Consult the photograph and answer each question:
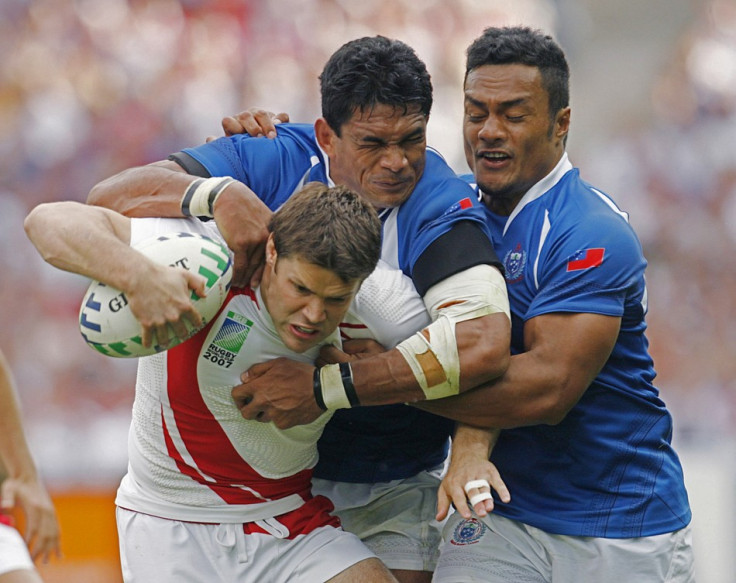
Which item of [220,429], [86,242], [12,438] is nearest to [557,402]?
[220,429]

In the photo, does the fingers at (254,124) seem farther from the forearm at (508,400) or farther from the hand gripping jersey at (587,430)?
the forearm at (508,400)

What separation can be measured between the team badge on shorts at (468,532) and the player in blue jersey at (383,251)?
0.16m

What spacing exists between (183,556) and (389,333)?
3.34ft

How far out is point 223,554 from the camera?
144 inches

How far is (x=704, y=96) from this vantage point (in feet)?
31.7

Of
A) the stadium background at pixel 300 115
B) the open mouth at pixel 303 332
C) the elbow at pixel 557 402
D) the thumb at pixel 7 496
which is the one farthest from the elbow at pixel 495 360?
the stadium background at pixel 300 115

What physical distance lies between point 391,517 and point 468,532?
1.00 ft

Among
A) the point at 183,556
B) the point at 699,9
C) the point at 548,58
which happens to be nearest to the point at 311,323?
the point at 183,556

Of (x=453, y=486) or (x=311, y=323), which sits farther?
(x=453, y=486)

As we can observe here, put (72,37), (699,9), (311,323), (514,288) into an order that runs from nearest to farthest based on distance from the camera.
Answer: (311,323) → (514,288) → (72,37) → (699,9)

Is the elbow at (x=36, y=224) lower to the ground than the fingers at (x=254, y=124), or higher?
lower

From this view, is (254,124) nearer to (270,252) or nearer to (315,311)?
(270,252)

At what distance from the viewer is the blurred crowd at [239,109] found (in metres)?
8.25

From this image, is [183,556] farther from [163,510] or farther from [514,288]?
[514,288]
